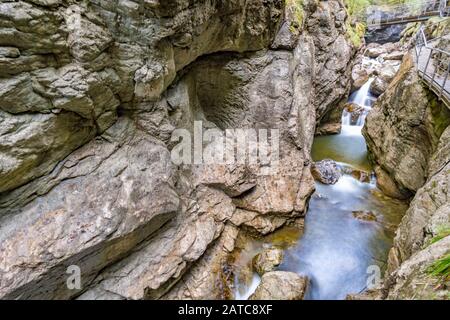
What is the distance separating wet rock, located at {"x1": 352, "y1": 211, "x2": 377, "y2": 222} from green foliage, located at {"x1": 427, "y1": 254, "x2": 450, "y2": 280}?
6.04 meters

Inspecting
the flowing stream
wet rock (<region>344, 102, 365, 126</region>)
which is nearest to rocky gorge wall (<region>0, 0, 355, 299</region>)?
the flowing stream

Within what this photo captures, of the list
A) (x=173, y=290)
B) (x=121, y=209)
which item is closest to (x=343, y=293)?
(x=173, y=290)

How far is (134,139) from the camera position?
18.3 feet

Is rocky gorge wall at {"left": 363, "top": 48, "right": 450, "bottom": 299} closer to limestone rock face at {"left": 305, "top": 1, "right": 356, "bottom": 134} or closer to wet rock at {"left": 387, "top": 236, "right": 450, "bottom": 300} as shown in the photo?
wet rock at {"left": 387, "top": 236, "right": 450, "bottom": 300}

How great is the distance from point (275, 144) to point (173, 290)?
15.6ft

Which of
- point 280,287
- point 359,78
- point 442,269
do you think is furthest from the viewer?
point 359,78

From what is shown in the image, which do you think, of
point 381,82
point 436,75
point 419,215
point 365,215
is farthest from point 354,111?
point 419,215

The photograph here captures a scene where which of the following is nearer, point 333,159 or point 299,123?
point 299,123

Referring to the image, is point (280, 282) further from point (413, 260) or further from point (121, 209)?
point (121, 209)

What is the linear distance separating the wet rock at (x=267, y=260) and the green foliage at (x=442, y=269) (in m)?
4.33

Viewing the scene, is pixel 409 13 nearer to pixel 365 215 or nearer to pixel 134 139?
pixel 365 215

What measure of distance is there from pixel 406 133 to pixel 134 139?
7938mm

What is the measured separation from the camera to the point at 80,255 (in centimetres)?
445

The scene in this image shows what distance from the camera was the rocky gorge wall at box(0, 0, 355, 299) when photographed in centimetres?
394
